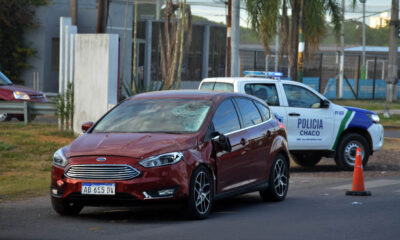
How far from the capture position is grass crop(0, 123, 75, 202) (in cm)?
1316

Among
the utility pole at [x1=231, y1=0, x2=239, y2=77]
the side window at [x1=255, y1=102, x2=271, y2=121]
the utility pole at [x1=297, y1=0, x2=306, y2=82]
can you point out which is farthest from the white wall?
the utility pole at [x1=297, y1=0, x2=306, y2=82]

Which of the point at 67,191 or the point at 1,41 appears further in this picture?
the point at 1,41

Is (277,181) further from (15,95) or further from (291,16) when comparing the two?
(291,16)

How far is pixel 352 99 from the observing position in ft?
159

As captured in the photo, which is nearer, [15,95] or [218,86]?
[218,86]

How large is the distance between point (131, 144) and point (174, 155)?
0.53 meters

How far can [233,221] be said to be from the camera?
9742 mm

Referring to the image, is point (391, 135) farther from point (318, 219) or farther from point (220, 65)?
point (220, 65)

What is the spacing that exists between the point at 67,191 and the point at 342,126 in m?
8.21

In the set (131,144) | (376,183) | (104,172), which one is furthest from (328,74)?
(104,172)

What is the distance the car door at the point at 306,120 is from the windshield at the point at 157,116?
5.38 meters

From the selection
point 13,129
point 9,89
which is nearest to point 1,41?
point 9,89

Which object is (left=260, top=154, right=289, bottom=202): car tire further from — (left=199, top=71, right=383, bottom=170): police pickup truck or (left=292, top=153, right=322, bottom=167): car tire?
(left=292, top=153, right=322, bottom=167): car tire

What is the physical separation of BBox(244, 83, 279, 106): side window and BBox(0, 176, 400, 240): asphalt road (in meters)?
3.45
